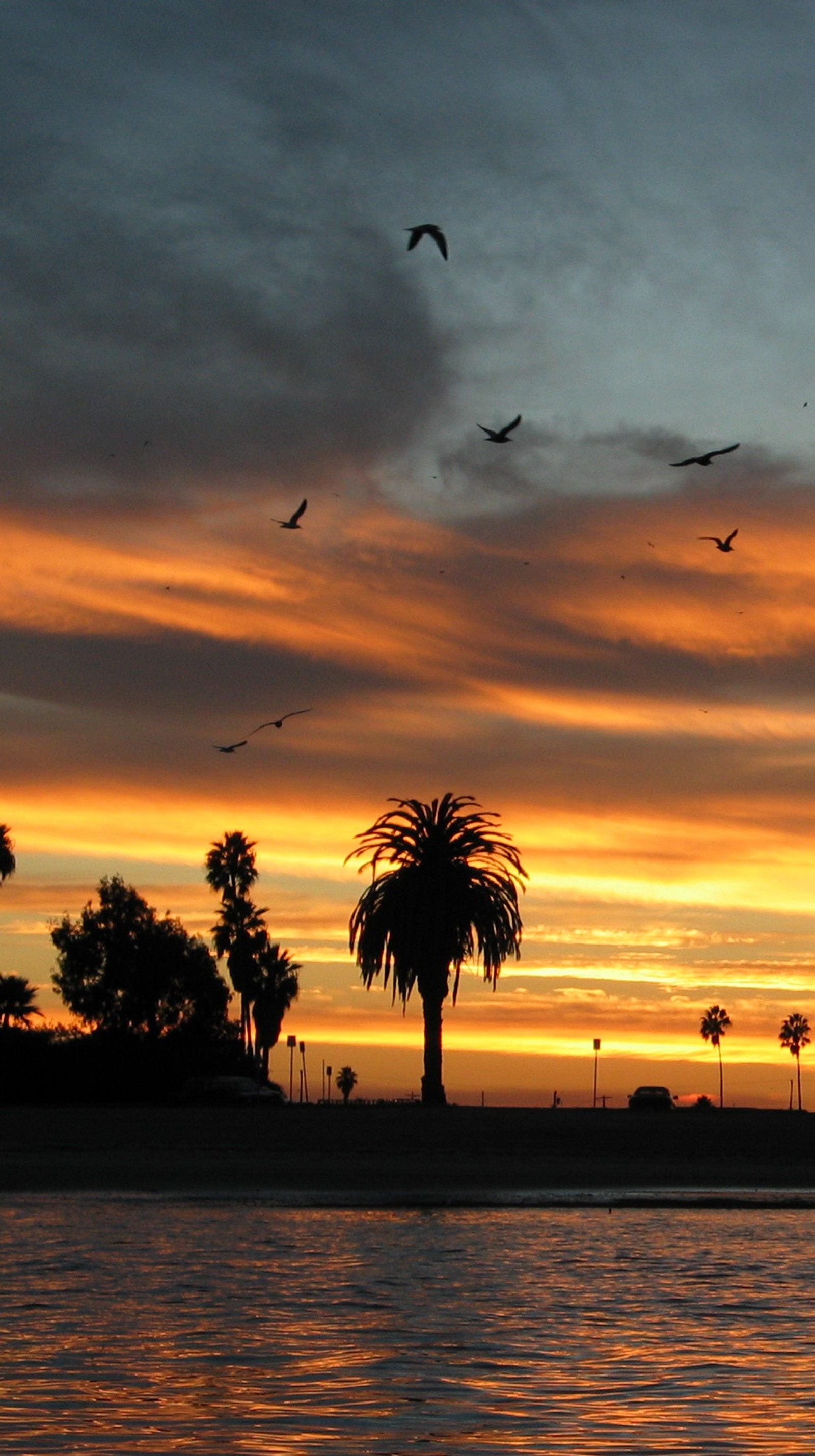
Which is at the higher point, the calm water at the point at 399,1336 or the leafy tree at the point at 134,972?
the leafy tree at the point at 134,972

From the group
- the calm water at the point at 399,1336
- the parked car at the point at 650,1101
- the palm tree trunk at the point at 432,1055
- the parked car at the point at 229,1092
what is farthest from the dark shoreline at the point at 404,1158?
the parked car at the point at 650,1101

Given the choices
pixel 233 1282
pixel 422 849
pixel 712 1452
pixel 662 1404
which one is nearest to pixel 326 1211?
pixel 233 1282

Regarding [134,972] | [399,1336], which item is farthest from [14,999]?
[399,1336]

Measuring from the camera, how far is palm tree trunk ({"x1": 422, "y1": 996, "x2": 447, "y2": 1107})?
60781 mm

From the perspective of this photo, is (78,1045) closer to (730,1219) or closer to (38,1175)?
(38,1175)

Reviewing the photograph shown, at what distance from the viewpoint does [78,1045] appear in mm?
70375

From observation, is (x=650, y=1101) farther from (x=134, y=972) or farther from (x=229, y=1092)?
(x=134, y=972)

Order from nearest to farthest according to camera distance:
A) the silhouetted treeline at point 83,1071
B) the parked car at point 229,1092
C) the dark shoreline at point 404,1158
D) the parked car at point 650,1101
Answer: the dark shoreline at point 404,1158
the silhouetted treeline at point 83,1071
the parked car at point 229,1092
the parked car at point 650,1101

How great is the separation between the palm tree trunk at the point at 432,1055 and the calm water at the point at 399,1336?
34.9 m

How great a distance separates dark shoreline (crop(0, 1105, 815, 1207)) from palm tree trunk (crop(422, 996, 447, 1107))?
1045 centimetres

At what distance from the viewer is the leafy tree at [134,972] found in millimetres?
101625

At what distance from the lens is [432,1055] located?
61031mm

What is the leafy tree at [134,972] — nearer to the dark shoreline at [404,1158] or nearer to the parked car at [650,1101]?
the parked car at [650,1101]

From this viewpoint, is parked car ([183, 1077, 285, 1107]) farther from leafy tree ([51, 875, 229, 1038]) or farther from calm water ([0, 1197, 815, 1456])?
calm water ([0, 1197, 815, 1456])
